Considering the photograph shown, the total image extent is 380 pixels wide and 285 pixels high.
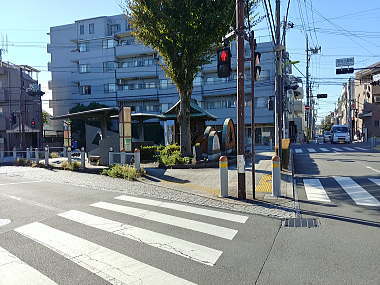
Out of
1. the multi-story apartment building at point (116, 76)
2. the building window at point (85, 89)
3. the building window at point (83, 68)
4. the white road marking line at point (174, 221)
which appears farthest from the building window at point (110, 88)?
the white road marking line at point (174, 221)

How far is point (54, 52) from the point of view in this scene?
54281mm

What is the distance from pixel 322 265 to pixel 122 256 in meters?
2.81

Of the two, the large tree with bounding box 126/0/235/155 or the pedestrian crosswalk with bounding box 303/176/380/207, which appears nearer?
the pedestrian crosswalk with bounding box 303/176/380/207

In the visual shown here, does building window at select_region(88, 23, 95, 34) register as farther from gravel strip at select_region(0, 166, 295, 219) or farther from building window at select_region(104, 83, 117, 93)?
gravel strip at select_region(0, 166, 295, 219)

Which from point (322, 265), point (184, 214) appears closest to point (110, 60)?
point (184, 214)

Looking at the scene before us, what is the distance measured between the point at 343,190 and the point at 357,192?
0.48m

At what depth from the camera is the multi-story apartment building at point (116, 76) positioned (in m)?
44.4

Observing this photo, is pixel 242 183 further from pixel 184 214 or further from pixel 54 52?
pixel 54 52

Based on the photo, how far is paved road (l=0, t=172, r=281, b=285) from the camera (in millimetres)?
4223

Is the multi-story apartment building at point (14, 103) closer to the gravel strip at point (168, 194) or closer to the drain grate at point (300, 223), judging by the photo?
the gravel strip at point (168, 194)

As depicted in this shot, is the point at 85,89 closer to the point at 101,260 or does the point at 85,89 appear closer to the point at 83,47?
the point at 83,47

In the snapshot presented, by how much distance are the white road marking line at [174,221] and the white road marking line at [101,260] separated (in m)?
1.68

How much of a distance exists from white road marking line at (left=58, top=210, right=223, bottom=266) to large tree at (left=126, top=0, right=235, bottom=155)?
11149 millimetres

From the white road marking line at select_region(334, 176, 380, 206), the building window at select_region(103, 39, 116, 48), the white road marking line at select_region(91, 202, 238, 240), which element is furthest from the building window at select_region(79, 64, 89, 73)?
the white road marking line at select_region(91, 202, 238, 240)
